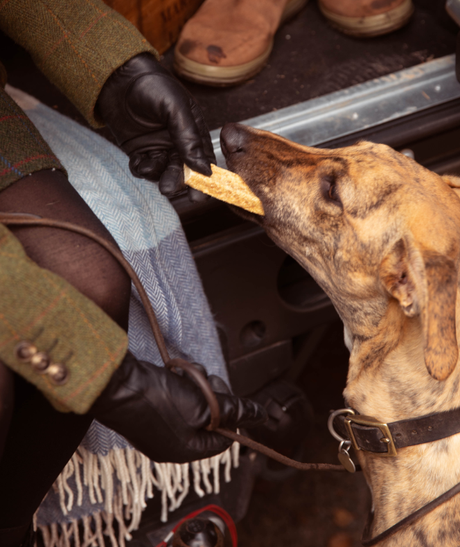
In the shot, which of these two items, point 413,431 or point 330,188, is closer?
point 413,431

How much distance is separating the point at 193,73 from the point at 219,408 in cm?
143

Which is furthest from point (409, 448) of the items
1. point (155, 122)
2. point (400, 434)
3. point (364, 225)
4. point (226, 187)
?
point (155, 122)

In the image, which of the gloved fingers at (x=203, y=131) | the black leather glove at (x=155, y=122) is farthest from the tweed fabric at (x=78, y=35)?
the gloved fingers at (x=203, y=131)

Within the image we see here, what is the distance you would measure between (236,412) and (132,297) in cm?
44

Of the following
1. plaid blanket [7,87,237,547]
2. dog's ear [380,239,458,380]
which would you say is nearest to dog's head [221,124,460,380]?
dog's ear [380,239,458,380]

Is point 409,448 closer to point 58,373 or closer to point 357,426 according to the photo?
point 357,426

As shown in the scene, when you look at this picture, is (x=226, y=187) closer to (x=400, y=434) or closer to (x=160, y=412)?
(x=160, y=412)

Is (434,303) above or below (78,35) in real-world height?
below

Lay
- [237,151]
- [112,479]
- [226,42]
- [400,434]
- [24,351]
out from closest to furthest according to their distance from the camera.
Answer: [24,351]
[400,434]
[237,151]
[112,479]
[226,42]

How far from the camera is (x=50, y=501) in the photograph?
1646 mm

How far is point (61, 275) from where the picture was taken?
1.03 m

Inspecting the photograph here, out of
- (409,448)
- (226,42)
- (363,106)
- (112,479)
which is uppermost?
(226,42)

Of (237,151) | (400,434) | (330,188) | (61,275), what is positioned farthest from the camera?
(237,151)

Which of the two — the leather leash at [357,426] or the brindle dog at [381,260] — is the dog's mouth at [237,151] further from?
the leather leash at [357,426]
